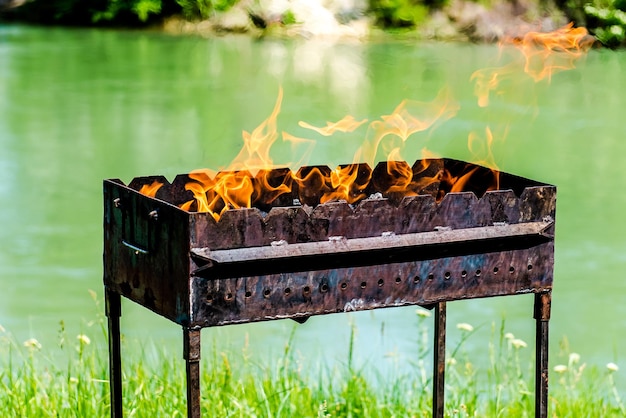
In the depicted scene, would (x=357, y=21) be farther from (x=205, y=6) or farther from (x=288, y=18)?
(x=205, y=6)

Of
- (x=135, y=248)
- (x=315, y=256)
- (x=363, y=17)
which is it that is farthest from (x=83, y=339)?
(x=363, y=17)

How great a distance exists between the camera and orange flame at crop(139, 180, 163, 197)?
10.5 ft

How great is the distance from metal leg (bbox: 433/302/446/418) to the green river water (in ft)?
2.49

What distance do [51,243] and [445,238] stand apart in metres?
4.81

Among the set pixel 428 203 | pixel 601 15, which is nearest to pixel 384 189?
pixel 428 203

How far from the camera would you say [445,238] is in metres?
3.00

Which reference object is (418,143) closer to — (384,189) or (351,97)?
(351,97)

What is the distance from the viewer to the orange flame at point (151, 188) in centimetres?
320

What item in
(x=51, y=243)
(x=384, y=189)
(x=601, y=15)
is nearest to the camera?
(x=384, y=189)

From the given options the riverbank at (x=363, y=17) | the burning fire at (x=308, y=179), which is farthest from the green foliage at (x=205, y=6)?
the burning fire at (x=308, y=179)

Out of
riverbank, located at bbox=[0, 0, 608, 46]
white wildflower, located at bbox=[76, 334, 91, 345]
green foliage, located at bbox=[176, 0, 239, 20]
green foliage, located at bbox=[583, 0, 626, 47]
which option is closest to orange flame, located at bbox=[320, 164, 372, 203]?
white wildflower, located at bbox=[76, 334, 91, 345]

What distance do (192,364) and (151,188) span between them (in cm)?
56

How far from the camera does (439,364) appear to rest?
11.6 ft

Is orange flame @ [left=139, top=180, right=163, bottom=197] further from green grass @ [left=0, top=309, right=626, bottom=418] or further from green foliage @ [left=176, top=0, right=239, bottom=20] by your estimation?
green foliage @ [left=176, top=0, right=239, bottom=20]
